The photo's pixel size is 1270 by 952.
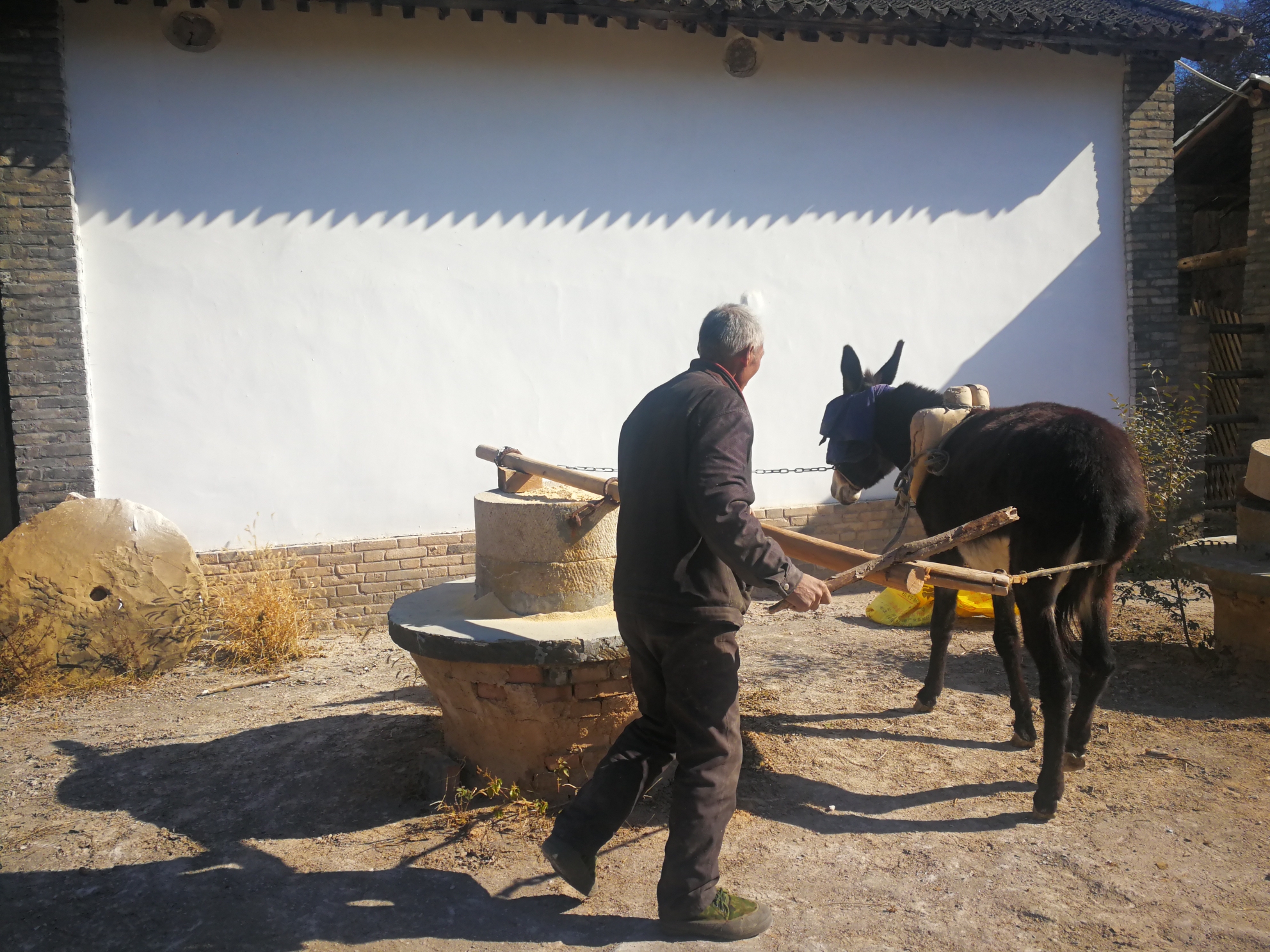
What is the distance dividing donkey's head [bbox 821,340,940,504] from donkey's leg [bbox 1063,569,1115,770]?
4.57 feet

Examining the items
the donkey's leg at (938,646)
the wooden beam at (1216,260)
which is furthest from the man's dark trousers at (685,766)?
the wooden beam at (1216,260)

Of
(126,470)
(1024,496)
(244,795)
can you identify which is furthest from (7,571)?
(1024,496)

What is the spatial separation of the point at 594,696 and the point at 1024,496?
192 centimetres

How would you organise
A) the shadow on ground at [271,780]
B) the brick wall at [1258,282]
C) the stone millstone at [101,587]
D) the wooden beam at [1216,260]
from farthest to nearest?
the wooden beam at [1216,260], the brick wall at [1258,282], the stone millstone at [101,587], the shadow on ground at [271,780]

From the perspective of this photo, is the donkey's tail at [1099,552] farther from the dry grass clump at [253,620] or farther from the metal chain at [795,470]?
the dry grass clump at [253,620]

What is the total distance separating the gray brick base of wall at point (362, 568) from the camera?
6.48m

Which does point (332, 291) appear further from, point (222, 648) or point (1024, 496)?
point (1024, 496)

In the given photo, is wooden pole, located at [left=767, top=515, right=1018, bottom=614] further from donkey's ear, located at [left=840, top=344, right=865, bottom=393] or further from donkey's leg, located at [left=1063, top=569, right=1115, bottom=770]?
donkey's ear, located at [left=840, top=344, right=865, bottom=393]

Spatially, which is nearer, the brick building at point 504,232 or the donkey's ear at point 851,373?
the donkey's ear at point 851,373

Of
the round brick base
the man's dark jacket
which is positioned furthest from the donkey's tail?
the round brick base

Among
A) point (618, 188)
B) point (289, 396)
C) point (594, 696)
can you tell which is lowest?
point (594, 696)

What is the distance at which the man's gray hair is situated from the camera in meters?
3.13

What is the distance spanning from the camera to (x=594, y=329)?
23.3 feet

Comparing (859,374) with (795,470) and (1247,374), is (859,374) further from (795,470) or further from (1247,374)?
(1247,374)
